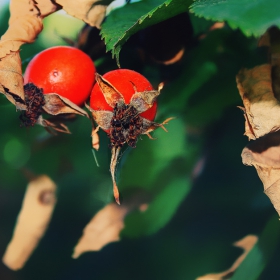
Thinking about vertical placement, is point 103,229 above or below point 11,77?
below

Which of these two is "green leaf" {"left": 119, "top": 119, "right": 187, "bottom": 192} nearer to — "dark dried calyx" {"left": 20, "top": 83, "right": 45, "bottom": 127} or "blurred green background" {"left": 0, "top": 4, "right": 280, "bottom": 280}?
"blurred green background" {"left": 0, "top": 4, "right": 280, "bottom": 280}

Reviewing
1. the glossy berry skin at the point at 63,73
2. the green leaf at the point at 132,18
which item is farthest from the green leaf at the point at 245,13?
the glossy berry skin at the point at 63,73

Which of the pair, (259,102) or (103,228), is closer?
(259,102)

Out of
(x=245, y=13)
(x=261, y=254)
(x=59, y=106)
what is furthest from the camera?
(x=261, y=254)

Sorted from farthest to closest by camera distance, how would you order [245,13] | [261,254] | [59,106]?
[261,254] → [59,106] → [245,13]

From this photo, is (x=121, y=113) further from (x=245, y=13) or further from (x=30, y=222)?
(x=30, y=222)

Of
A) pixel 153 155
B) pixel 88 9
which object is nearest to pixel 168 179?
pixel 153 155

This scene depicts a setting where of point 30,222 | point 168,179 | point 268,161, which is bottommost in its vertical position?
point 30,222
